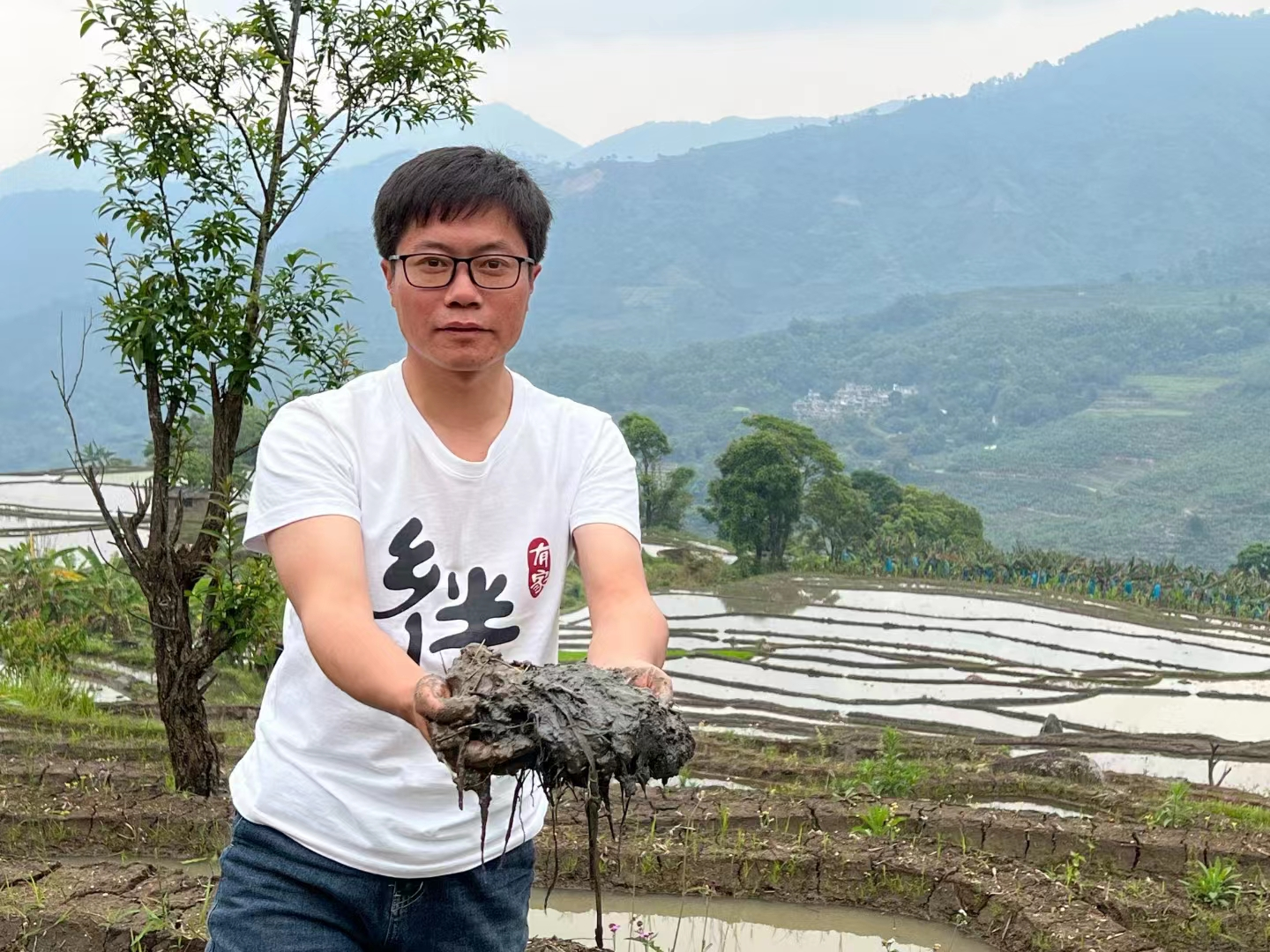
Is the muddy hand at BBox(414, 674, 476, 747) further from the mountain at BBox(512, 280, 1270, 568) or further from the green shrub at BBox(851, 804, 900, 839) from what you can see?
the mountain at BBox(512, 280, 1270, 568)

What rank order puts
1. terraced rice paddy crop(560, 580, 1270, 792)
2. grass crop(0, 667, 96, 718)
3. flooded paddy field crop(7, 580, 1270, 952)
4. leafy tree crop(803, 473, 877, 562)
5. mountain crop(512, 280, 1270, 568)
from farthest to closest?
1. mountain crop(512, 280, 1270, 568)
2. leafy tree crop(803, 473, 877, 562)
3. terraced rice paddy crop(560, 580, 1270, 792)
4. grass crop(0, 667, 96, 718)
5. flooded paddy field crop(7, 580, 1270, 952)

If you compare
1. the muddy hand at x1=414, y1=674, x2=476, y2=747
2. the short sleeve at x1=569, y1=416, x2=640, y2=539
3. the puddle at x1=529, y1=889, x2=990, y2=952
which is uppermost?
the short sleeve at x1=569, y1=416, x2=640, y2=539

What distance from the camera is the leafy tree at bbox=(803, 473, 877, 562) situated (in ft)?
96.3

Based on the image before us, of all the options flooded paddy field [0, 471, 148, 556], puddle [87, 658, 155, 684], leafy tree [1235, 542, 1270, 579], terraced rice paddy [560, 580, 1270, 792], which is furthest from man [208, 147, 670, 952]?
leafy tree [1235, 542, 1270, 579]

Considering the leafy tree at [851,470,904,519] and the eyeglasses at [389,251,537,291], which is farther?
the leafy tree at [851,470,904,519]

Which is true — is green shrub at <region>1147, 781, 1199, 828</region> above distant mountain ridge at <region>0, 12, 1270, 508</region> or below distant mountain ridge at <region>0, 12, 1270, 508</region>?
below

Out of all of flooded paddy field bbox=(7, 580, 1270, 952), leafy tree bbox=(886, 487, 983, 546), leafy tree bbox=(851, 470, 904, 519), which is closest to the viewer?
flooded paddy field bbox=(7, 580, 1270, 952)

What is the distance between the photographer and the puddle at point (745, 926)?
551 cm

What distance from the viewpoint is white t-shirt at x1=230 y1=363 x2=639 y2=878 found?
1.90 metres

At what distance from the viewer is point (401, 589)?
1920mm

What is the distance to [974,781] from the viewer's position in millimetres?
A: 8336

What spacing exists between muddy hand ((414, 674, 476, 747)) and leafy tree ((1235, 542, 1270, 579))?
29070 mm

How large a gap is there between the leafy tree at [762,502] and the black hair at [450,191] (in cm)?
2532

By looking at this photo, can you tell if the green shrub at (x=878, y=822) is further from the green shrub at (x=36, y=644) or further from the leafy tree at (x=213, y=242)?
the green shrub at (x=36, y=644)
